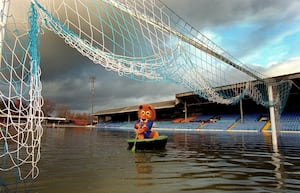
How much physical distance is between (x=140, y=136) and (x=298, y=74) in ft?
81.3

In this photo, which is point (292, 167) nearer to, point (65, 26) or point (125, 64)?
point (125, 64)

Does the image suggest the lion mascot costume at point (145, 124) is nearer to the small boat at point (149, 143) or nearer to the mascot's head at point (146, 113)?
the mascot's head at point (146, 113)

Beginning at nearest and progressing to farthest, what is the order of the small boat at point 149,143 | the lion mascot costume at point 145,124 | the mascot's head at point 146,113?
the small boat at point 149,143 → the lion mascot costume at point 145,124 → the mascot's head at point 146,113

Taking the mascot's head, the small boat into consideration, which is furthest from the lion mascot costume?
the small boat

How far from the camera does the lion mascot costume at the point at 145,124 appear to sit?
12852mm

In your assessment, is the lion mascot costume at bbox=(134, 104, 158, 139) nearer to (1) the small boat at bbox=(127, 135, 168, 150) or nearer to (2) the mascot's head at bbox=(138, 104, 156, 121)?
(2) the mascot's head at bbox=(138, 104, 156, 121)

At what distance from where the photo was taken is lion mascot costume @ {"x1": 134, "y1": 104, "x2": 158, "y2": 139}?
1285 centimetres

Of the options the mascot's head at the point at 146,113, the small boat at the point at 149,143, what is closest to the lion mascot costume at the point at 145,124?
the mascot's head at the point at 146,113

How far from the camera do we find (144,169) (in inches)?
289

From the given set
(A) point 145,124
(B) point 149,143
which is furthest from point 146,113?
(B) point 149,143

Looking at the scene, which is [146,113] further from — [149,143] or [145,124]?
[149,143]

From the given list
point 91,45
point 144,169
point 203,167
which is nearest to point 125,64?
point 91,45

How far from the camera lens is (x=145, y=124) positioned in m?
13.0

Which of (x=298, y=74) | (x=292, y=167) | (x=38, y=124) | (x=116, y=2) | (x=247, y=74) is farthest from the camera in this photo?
(x=298, y=74)
